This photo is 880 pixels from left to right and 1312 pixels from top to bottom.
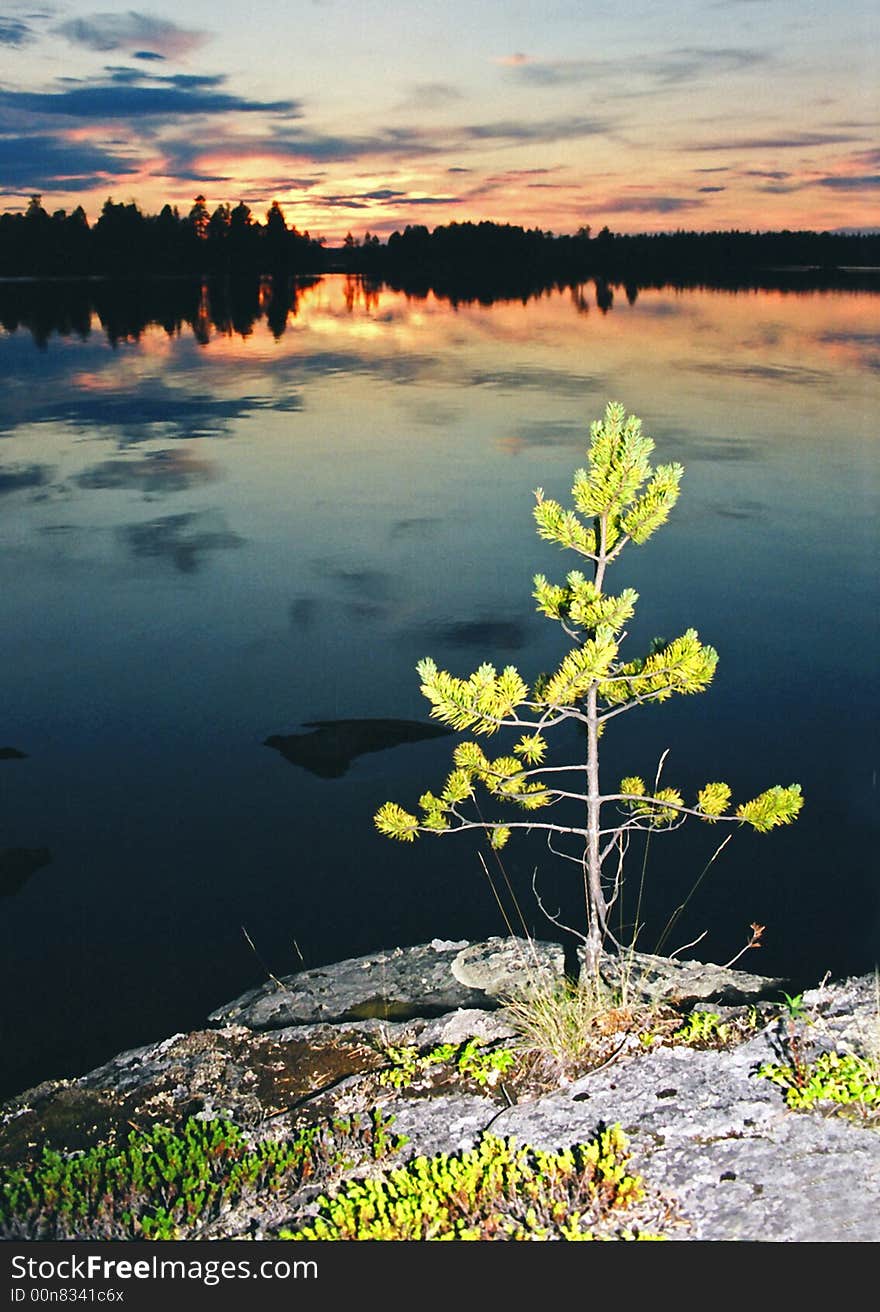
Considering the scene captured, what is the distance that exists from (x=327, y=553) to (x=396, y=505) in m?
4.55

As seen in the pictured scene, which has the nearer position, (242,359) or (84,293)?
(242,359)

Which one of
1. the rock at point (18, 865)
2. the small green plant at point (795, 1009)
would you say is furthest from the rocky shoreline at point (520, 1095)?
the rock at point (18, 865)

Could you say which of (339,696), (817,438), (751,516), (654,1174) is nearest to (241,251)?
(817,438)

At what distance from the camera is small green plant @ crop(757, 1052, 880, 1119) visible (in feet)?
15.8

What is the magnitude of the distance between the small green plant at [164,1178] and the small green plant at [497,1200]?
0.33 metres

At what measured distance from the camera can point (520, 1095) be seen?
5281 millimetres

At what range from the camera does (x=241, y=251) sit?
11219 centimetres

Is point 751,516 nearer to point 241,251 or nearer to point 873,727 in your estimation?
point 873,727

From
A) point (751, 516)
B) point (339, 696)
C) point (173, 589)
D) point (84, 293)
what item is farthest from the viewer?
point (84, 293)

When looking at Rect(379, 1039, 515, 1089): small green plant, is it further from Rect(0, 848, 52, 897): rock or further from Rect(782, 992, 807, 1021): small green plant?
Rect(0, 848, 52, 897): rock

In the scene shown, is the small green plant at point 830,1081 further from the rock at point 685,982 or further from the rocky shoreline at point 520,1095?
the rock at point 685,982

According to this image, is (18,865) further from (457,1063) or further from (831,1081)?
(831,1081)

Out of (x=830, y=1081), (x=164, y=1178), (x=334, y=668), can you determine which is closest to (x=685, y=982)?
(x=830, y=1081)

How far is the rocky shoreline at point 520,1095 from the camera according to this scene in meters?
4.39
